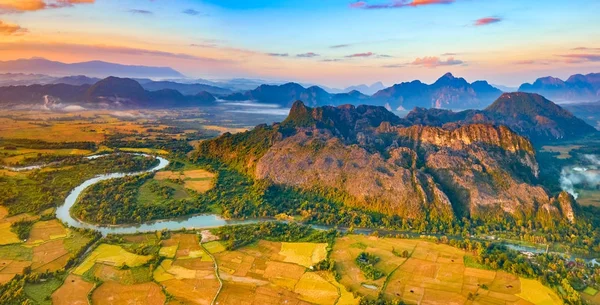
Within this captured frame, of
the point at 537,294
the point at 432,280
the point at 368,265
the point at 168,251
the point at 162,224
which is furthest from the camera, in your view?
the point at 162,224

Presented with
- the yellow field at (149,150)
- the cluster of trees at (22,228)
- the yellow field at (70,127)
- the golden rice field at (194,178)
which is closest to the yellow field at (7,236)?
the cluster of trees at (22,228)

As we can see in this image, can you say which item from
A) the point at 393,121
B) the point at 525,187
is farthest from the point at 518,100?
the point at 525,187

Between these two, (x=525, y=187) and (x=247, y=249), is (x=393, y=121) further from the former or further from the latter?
(x=247, y=249)

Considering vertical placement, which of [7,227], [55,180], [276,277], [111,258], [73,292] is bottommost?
[276,277]

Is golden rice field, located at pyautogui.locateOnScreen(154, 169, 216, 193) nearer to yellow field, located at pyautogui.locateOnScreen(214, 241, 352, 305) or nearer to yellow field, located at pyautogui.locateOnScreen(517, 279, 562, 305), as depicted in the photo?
yellow field, located at pyautogui.locateOnScreen(214, 241, 352, 305)

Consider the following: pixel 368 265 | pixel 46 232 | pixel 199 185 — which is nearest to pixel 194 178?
pixel 199 185

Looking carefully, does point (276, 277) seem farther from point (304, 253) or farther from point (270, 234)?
point (270, 234)
